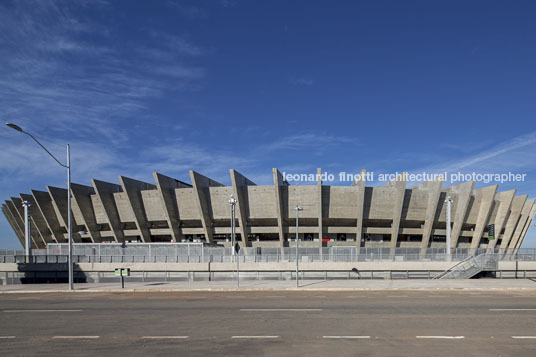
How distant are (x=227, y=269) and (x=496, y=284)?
20.2m

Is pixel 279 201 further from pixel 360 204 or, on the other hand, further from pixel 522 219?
pixel 522 219

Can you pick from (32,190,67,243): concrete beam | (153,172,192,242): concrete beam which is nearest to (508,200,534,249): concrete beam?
(153,172,192,242): concrete beam

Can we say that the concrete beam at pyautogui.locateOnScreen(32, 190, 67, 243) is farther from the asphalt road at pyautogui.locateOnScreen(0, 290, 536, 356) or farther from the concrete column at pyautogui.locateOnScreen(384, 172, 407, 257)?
the concrete column at pyautogui.locateOnScreen(384, 172, 407, 257)

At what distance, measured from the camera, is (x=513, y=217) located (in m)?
59.2

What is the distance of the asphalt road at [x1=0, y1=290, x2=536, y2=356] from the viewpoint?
8.72 metres

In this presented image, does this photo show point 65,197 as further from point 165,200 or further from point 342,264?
point 342,264

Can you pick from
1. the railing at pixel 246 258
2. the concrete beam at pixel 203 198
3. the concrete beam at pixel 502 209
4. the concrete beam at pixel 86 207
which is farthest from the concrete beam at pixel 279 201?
the concrete beam at pixel 502 209

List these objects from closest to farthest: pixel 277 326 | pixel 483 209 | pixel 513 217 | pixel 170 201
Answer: pixel 277 326
pixel 170 201
pixel 483 209
pixel 513 217

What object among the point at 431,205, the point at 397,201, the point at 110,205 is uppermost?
the point at 397,201

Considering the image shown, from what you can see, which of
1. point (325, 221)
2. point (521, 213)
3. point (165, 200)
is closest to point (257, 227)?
point (325, 221)

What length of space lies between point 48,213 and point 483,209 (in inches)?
2545

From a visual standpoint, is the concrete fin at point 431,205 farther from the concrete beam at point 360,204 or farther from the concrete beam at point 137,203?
the concrete beam at point 137,203

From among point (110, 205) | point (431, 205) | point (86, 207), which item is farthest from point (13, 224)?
point (431, 205)

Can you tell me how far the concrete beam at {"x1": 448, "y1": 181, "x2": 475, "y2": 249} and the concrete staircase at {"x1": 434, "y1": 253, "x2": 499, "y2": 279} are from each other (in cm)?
1670
